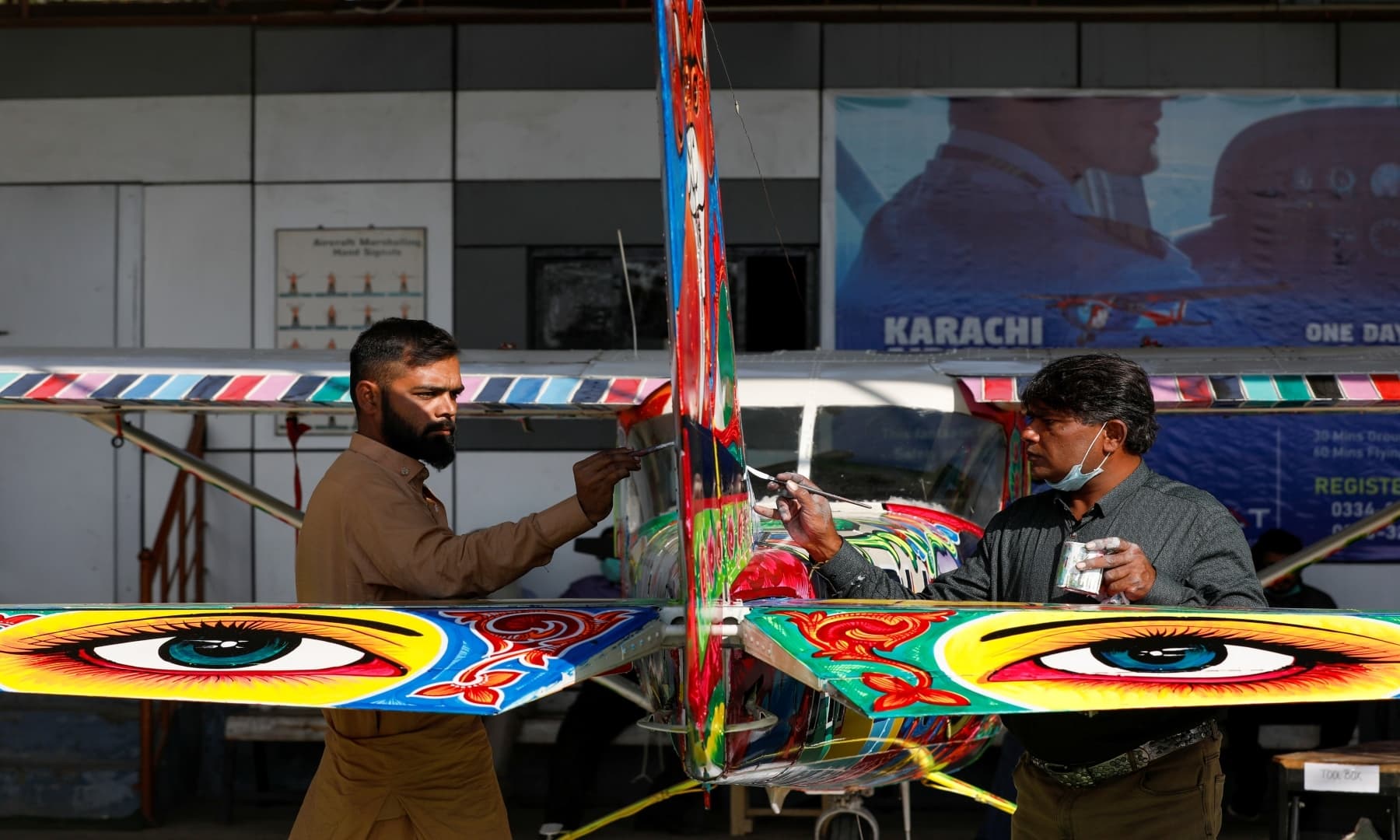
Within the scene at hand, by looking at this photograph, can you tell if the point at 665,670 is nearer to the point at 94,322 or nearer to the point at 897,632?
the point at 897,632

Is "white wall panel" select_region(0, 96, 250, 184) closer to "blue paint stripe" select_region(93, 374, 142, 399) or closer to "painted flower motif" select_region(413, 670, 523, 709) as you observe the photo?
"blue paint stripe" select_region(93, 374, 142, 399)

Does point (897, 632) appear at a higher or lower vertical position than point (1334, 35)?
lower

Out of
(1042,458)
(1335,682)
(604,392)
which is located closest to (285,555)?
(604,392)

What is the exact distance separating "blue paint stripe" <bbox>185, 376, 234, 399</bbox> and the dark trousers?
4.38 meters

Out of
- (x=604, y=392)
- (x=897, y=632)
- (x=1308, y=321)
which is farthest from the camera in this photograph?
(x=1308, y=321)

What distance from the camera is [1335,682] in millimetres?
2553

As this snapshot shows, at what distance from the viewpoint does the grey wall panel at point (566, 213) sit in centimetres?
980

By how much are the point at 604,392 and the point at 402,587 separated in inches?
119

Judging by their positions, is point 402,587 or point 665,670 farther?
point 665,670

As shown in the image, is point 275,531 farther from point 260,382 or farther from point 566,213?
point 260,382

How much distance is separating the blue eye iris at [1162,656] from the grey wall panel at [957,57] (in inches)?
298

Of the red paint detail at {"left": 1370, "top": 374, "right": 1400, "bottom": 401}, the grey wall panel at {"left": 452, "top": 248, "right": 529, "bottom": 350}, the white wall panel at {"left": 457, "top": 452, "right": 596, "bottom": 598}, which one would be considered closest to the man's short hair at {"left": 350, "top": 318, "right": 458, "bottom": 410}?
the red paint detail at {"left": 1370, "top": 374, "right": 1400, "bottom": 401}

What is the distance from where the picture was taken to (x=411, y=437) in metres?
3.69

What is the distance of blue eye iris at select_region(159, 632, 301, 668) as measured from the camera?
262 centimetres
